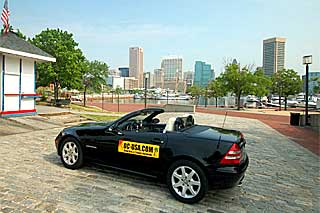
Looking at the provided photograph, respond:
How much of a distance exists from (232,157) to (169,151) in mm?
968

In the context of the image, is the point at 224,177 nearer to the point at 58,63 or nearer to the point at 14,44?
the point at 14,44

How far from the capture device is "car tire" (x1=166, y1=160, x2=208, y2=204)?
3877 millimetres

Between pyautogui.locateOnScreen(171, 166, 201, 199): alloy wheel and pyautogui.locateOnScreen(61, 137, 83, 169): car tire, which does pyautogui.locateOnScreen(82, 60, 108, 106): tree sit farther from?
pyautogui.locateOnScreen(171, 166, 201, 199): alloy wheel

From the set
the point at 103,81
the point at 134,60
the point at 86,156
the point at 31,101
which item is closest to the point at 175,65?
the point at 134,60

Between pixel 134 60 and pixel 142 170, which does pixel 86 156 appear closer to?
pixel 142 170

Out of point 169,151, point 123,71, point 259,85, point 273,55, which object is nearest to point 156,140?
point 169,151

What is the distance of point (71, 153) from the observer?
17.5 ft

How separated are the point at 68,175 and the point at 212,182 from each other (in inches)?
110

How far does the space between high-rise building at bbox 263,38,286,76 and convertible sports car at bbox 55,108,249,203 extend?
5350cm

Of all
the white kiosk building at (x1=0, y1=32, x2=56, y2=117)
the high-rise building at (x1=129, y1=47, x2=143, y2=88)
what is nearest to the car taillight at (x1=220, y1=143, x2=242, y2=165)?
the white kiosk building at (x1=0, y1=32, x2=56, y2=117)

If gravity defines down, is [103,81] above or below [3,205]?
above

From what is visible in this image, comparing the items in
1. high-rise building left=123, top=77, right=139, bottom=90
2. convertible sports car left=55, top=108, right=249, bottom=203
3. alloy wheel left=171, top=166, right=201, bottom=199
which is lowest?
alloy wheel left=171, top=166, right=201, bottom=199

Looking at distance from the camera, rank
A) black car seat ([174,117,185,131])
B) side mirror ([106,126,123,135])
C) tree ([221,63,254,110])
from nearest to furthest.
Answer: black car seat ([174,117,185,131]) < side mirror ([106,126,123,135]) < tree ([221,63,254,110])

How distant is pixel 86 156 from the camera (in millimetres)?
5129
